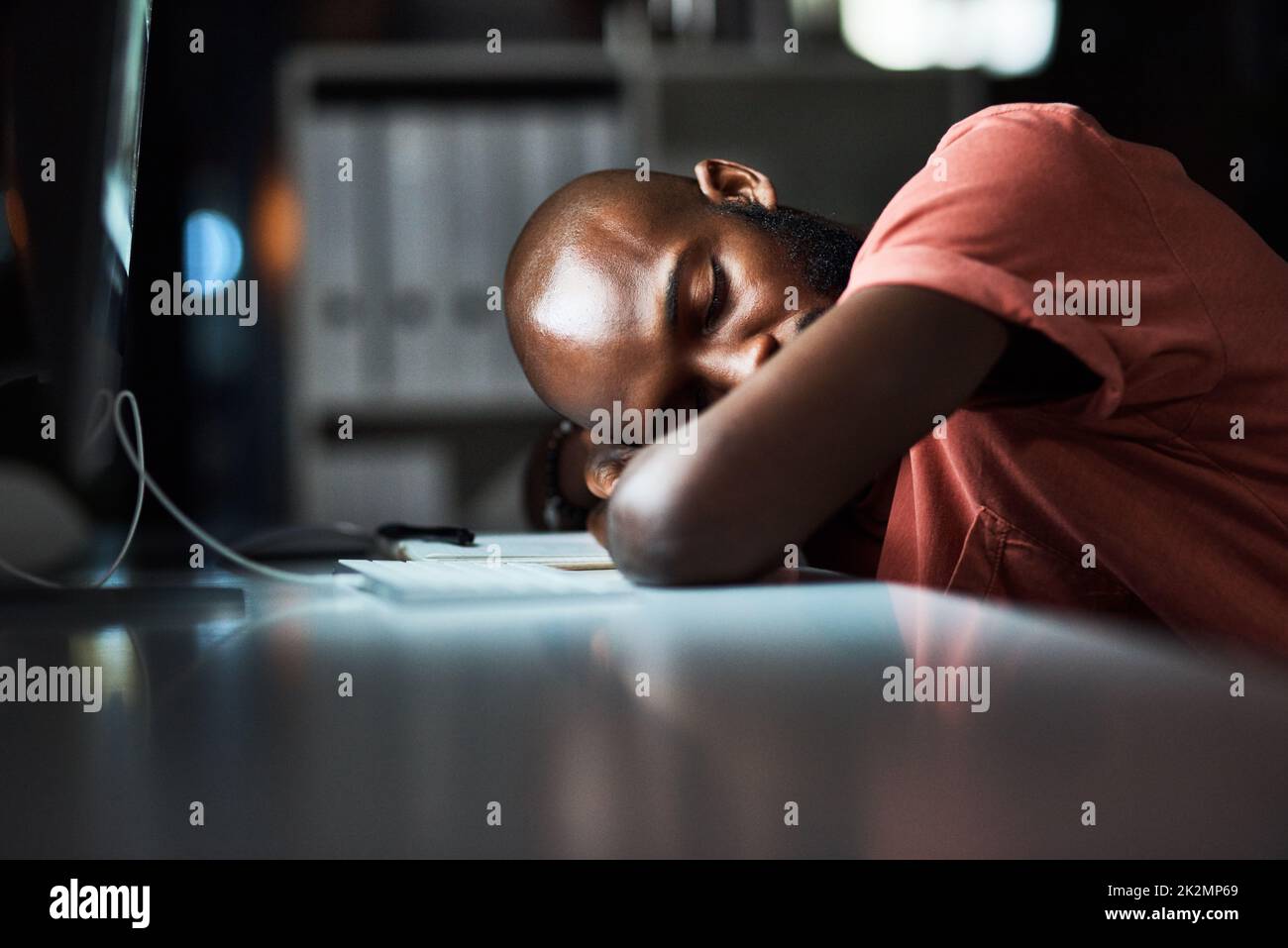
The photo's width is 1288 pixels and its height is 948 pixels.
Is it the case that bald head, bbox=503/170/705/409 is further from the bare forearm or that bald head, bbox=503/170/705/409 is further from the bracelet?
the bracelet

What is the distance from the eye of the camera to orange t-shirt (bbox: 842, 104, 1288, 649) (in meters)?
0.66

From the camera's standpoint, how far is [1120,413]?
0.71 meters

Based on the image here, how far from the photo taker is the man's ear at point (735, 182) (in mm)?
1004

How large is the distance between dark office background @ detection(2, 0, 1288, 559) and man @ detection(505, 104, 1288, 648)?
189 cm

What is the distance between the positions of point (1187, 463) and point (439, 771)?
2.01ft

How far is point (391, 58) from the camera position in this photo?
2.53m

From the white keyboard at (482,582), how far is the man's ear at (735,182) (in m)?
0.40
